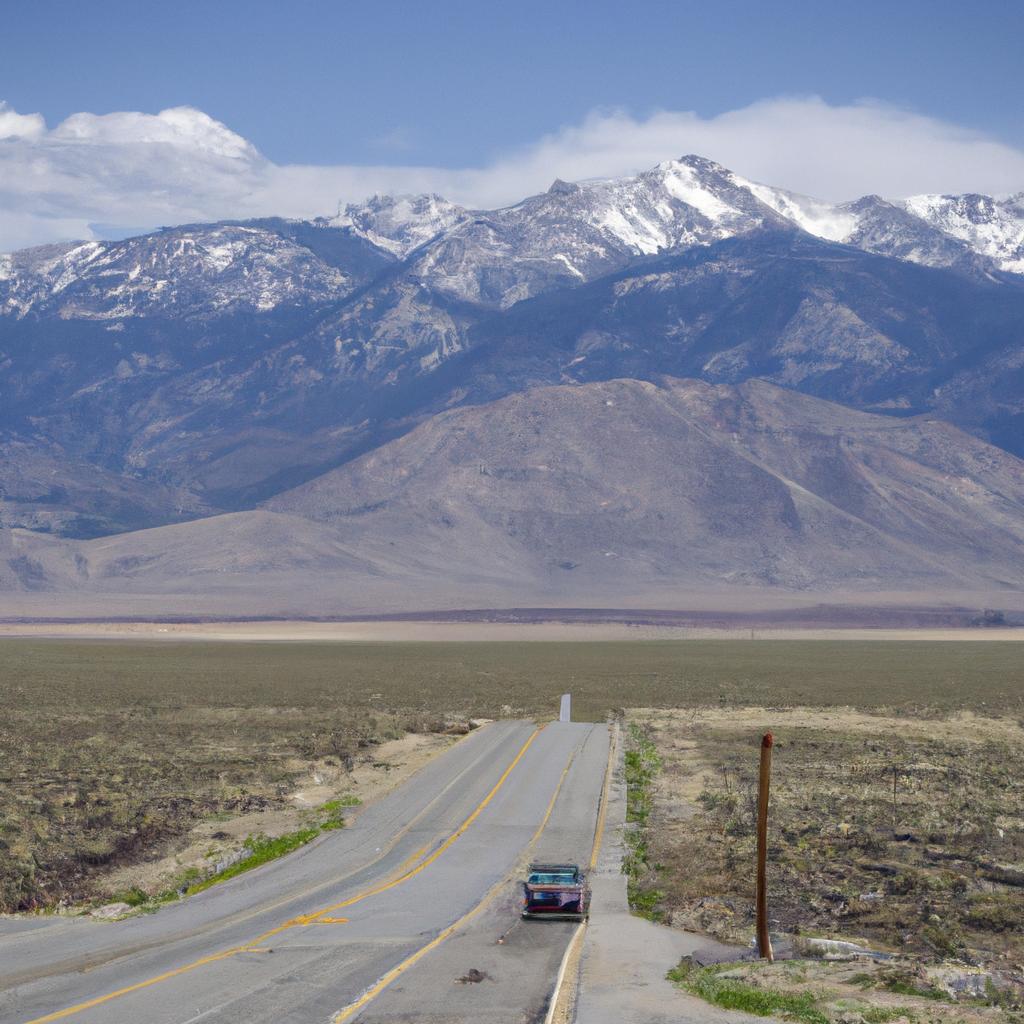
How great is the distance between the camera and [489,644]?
17450cm

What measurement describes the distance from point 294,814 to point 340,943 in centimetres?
1642

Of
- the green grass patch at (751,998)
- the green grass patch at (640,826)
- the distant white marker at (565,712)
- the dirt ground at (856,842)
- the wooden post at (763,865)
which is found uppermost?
the wooden post at (763,865)

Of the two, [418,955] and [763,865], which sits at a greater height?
[763,865]

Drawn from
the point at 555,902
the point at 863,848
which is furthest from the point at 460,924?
the point at 863,848

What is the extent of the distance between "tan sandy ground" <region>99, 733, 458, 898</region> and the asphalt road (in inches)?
72.3

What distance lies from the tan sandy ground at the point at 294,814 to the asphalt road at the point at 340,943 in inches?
72.3

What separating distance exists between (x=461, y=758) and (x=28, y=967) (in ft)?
106

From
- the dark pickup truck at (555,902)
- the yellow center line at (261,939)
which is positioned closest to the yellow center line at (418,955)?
the dark pickup truck at (555,902)

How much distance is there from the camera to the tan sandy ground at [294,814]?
32375 millimetres

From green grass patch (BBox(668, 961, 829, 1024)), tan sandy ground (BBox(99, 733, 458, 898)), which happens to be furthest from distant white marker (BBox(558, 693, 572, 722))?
green grass patch (BBox(668, 961, 829, 1024))

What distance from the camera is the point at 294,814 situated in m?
41.3

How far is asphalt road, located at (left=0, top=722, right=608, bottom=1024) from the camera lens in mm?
21125

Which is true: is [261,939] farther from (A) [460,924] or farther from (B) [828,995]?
(B) [828,995]

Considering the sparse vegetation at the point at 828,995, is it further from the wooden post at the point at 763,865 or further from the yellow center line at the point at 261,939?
the yellow center line at the point at 261,939
